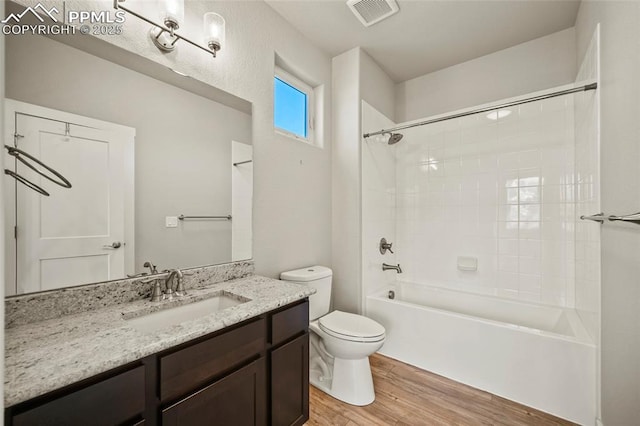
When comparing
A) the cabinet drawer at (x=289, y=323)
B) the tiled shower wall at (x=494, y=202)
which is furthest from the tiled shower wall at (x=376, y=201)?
the cabinet drawer at (x=289, y=323)

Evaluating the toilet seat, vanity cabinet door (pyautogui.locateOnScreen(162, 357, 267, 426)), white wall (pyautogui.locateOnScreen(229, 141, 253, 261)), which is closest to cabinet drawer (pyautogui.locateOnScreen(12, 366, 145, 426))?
vanity cabinet door (pyautogui.locateOnScreen(162, 357, 267, 426))

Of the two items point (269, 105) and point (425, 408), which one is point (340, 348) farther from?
point (269, 105)

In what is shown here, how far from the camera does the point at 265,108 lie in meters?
1.93

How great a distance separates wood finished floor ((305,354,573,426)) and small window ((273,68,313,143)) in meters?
1.94

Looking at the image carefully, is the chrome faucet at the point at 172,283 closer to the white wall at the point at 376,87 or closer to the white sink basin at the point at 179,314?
the white sink basin at the point at 179,314

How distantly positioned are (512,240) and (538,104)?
1.17 metres

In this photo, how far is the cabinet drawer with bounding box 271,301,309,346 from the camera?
4.33 ft

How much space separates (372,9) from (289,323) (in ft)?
7.05

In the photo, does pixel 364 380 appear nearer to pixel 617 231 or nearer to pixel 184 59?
pixel 617 231

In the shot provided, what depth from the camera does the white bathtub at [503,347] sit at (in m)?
1.64

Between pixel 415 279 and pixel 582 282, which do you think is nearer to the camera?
pixel 582 282

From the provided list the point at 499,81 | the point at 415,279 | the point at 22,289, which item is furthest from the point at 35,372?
the point at 499,81

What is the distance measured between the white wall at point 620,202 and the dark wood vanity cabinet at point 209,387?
146 centimetres

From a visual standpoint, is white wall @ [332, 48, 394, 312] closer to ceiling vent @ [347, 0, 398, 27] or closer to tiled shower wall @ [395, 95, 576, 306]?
ceiling vent @ [347, 0, 398, 27]
